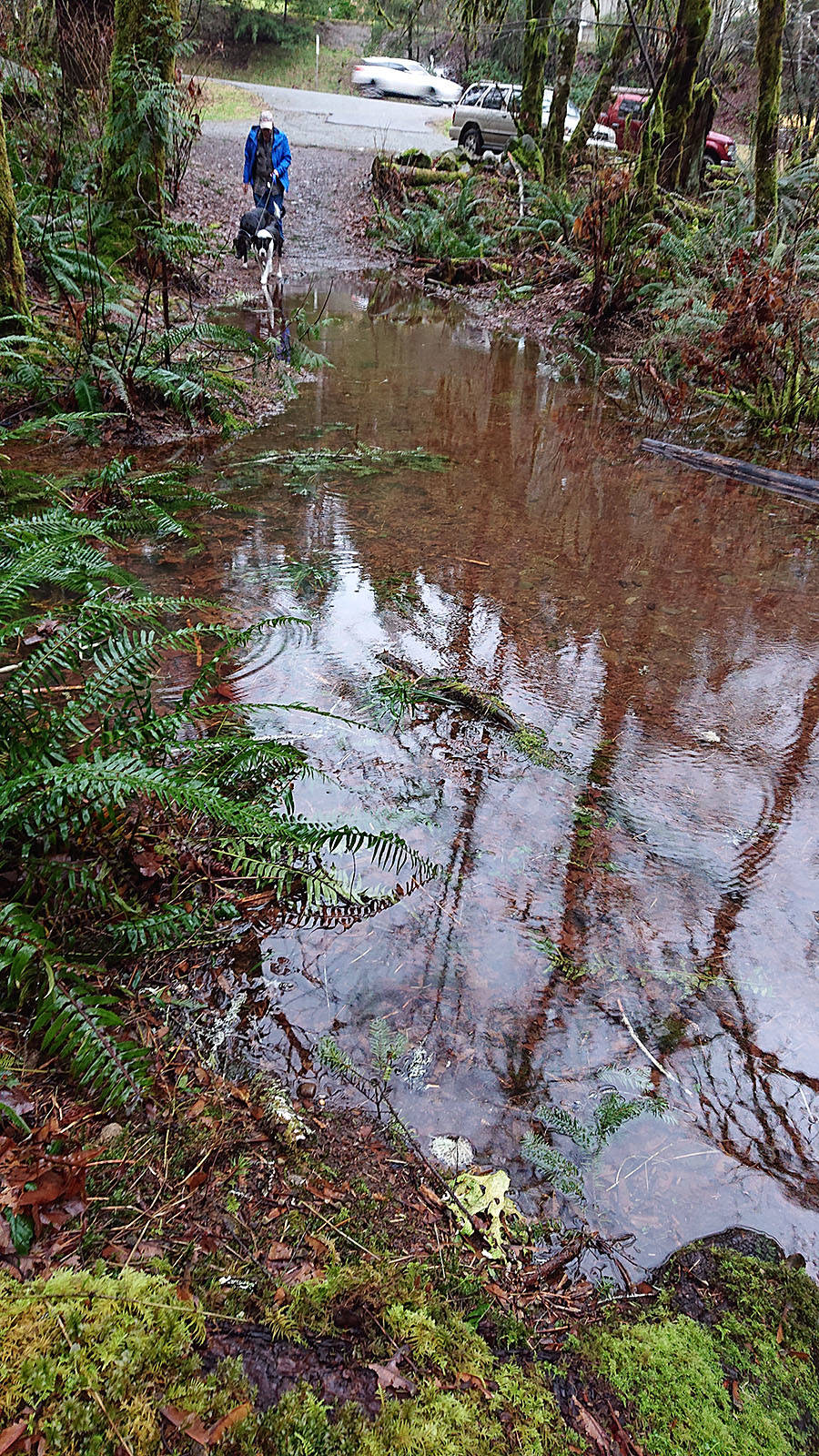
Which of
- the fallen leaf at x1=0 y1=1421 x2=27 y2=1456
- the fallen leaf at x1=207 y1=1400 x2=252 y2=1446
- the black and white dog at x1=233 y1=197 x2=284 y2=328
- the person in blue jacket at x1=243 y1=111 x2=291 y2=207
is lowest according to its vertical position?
the fallen leaf at x1=207 y1=1400 x2=252 y2=1446

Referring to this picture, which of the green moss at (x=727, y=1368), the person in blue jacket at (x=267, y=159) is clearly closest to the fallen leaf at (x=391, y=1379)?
the green moss at (x=727, y=1368)

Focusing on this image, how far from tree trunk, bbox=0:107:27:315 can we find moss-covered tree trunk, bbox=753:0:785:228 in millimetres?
8367

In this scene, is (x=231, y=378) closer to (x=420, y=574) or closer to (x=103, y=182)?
(x=103, y=182)

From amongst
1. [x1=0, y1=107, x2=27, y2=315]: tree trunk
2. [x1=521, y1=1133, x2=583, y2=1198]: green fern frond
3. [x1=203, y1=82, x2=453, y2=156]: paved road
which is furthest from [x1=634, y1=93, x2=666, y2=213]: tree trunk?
[x1=521, y1=1133, x2=583, y2=1198]: green fern frond

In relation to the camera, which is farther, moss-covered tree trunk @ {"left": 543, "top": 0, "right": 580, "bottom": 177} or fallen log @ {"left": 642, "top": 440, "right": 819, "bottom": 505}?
moss-covered tree trunk @ {"left": 543, "top": 0, "right": 580, "bottom": 177}

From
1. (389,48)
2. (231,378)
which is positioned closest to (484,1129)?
(231,378)

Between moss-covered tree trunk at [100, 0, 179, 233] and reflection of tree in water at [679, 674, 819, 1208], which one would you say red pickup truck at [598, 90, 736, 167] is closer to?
moss-covered tree trunk at [100, 0, 179, 233]

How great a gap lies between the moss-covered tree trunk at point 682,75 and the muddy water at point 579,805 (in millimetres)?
7716

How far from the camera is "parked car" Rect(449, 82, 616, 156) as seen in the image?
1931 centimetres

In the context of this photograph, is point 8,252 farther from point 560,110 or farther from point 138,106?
point 560,110

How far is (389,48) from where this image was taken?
32562 millimetres

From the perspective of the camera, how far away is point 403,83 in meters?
29.0

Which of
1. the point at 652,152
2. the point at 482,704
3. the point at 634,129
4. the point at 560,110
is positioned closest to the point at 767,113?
the point at 652,152

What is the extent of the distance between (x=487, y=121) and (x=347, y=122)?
6424 mm
